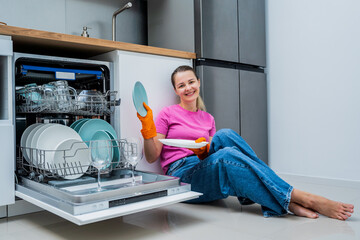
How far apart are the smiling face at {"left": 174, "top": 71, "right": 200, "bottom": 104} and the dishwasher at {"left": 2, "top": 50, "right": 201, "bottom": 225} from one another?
0.37 metres

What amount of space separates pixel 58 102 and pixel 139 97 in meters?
0.43

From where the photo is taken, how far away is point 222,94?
2.51 metres

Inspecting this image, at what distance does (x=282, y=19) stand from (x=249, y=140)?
39.8 inches

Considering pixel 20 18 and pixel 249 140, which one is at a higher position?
pixel 20 18

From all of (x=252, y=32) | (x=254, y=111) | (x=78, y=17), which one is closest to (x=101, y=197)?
(x=78, y=17)

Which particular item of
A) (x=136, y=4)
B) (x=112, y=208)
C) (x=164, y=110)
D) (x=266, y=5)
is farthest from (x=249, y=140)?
(x=112, y=208)

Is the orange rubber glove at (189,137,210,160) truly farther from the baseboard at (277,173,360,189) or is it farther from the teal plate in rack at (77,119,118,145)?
the baseboard at (277,173,360,189)

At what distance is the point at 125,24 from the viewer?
275cm

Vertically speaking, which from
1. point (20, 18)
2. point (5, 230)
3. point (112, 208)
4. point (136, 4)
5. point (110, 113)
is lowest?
point (5, 230)

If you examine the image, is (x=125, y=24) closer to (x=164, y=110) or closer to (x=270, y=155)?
(x=164, y=110)

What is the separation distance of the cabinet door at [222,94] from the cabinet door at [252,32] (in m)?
0.22

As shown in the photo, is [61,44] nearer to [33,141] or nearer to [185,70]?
[33,141]

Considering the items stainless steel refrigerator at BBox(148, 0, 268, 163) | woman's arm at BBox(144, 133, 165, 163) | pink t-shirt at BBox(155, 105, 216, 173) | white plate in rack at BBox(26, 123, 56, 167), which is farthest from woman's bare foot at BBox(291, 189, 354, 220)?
white plate in rack at BBox(26, 123, 56, 167)

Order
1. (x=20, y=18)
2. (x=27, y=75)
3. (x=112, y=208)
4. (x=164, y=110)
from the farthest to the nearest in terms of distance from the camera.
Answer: (x=20, y=18), (x=164, y=110), (x=27, y=75), (x=112, y=208)
